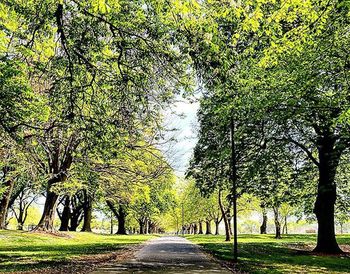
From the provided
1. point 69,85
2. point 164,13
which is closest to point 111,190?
point 69,85

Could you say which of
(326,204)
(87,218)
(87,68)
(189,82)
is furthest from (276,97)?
(87,218)

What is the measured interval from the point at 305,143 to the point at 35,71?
1602 cm

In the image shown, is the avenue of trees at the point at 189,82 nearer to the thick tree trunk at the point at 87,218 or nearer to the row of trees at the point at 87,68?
the row of trees at the point at 87,68

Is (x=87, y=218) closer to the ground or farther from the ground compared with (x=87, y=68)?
closer to the ground

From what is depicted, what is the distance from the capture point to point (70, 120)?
11.8 m

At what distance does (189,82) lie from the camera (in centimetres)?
963

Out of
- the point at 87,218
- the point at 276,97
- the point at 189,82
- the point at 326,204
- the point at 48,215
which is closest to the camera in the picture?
the point at 189,82

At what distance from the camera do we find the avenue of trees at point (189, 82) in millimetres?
8312

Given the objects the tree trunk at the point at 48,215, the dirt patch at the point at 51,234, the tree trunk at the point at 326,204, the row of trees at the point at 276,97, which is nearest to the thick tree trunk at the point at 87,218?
the dirt patch at the point at 51,234

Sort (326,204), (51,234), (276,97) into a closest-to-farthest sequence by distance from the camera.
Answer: (276,97), (326,204), (51,234)

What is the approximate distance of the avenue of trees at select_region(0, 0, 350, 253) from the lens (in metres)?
8.31

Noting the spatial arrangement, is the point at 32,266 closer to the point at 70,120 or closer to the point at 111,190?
the point at 70,120

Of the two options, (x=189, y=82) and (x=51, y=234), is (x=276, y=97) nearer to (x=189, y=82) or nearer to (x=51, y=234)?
(x=189, y=82)

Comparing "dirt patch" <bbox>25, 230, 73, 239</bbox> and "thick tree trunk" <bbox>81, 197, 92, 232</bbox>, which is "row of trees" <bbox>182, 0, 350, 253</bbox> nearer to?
"dirt patch" <bbox>25, 230, 73, 239</bbox>
